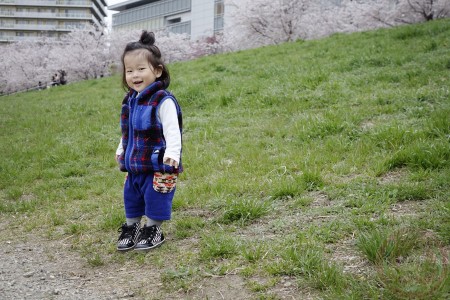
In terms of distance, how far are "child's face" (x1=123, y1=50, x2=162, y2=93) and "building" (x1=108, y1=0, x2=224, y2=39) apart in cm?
6892

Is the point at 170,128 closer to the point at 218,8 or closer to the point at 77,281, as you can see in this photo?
the point at 77,281

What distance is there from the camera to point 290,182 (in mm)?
4723

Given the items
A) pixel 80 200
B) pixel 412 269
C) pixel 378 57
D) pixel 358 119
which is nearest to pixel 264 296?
pixel 412 269

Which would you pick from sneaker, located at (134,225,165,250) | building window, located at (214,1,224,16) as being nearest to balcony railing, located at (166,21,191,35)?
building window, located at (214,1,224,16)

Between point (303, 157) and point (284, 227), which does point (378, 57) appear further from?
point (284, 227)

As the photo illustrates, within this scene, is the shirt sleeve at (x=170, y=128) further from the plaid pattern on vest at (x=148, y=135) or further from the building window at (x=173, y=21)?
the building window at (x=173, y=21)

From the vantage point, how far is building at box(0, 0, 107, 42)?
90.9m

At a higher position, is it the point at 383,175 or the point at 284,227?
the point at 383,175

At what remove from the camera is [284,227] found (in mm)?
3734

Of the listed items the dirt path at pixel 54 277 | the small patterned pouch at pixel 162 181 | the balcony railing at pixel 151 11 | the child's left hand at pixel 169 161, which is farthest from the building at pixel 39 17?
the child's left hand at pixel 169 161

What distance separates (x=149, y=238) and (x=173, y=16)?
84.2 meters

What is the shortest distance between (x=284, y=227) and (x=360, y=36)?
12.9 metres

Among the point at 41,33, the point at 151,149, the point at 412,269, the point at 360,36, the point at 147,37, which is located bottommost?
the point at 412,269

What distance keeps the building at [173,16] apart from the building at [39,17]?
8.06 m
